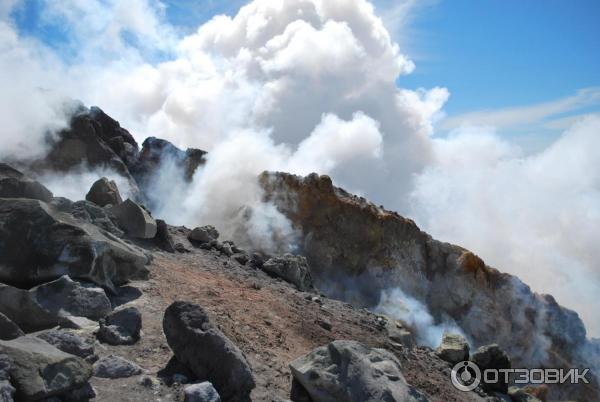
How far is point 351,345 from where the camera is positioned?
684cm

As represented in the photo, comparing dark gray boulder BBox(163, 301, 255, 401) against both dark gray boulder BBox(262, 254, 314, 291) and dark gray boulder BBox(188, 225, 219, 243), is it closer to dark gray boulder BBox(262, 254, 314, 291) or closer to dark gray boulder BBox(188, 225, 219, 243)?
dark gray boulder BBox(262, 254, 314, 291)

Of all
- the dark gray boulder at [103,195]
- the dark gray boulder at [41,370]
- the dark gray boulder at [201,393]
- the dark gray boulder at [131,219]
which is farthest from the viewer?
the dark gray boulder at [103,195]

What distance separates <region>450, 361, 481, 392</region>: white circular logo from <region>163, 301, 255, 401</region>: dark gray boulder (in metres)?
6.00

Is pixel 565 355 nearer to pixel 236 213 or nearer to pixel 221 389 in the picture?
pixel 236 213

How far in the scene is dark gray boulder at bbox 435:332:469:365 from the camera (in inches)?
486

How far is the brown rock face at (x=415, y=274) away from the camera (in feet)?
91.3

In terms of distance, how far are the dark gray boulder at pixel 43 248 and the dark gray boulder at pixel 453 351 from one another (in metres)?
7.67

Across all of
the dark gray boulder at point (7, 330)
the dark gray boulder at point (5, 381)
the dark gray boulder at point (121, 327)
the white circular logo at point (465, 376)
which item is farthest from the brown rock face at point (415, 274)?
the dark gray boulder at point (5, 381)

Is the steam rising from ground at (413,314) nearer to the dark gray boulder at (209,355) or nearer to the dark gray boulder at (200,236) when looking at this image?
the dark gray boulder at (200,236)

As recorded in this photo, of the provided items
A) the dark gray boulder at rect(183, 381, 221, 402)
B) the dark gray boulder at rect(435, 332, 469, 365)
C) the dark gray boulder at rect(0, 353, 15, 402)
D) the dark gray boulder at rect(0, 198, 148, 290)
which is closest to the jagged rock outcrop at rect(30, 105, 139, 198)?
the dark gray boulder at rect(0, 198, 148, 290)

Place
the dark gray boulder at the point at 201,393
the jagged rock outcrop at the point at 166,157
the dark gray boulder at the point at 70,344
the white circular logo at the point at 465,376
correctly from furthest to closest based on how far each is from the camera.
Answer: the jagged rock outcrop at the point at 166,157, the white circular logo at the point at 465,376, the dark gray boulder at the point at 70,344, the dark gray boulder at the point at 201,393

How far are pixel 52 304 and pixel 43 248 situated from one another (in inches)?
49.0

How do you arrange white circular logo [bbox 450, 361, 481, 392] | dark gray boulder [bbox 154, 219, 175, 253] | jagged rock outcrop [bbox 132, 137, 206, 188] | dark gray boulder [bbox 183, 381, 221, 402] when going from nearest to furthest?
dark gray boulder [bbox 183, 381, 221, 402] → white circular logo [bbox 450, 361, 481, 392] → dark gray boulder [bbox 154, 219, 175, 253] → jagged rock outcrop [bbox 132, 137, 206, 188]

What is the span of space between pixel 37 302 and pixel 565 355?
3388 centimetres
